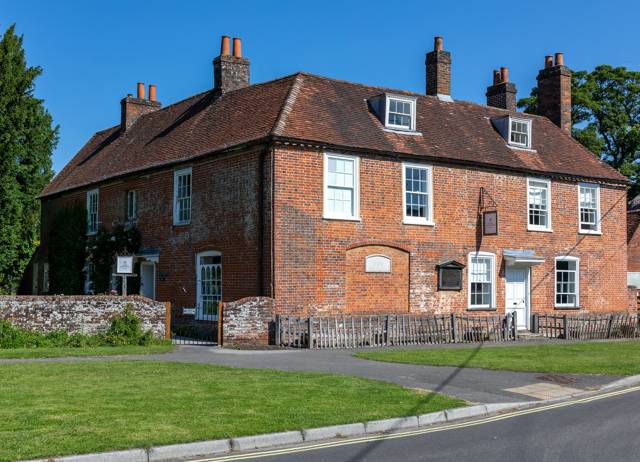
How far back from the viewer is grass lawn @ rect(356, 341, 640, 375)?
16.9m

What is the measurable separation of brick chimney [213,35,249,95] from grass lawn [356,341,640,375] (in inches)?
523

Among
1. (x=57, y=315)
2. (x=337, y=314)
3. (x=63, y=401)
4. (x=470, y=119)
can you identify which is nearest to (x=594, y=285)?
Result: (x=470, y=119)

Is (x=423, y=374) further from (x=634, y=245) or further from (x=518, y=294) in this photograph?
(x=634, y=245)

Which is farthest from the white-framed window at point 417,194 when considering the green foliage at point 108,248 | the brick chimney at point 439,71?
the green foliage at point 108,248

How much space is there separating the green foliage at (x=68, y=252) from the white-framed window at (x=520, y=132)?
17510 millimetres

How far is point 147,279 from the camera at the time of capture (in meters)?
28.4

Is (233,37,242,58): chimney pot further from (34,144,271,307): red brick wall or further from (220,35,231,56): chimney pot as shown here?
(34,144,271,307): red brick wall

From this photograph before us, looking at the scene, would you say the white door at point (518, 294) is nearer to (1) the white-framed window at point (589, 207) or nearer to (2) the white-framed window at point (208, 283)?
(1) the white-framed window at point (589, 207)

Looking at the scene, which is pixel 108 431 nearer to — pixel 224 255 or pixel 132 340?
pixel 132 340

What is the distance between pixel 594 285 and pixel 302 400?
21.7m

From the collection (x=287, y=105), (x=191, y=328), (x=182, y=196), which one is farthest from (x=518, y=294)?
(x=182, y=196)

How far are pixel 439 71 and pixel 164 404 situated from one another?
22405mm

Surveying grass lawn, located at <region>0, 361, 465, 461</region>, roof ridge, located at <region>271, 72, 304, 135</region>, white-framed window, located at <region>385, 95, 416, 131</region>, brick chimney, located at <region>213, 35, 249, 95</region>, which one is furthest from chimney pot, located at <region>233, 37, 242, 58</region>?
grass lawn, located at <region>0, 361, 465, 461</region>

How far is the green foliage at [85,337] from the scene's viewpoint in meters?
19.2
